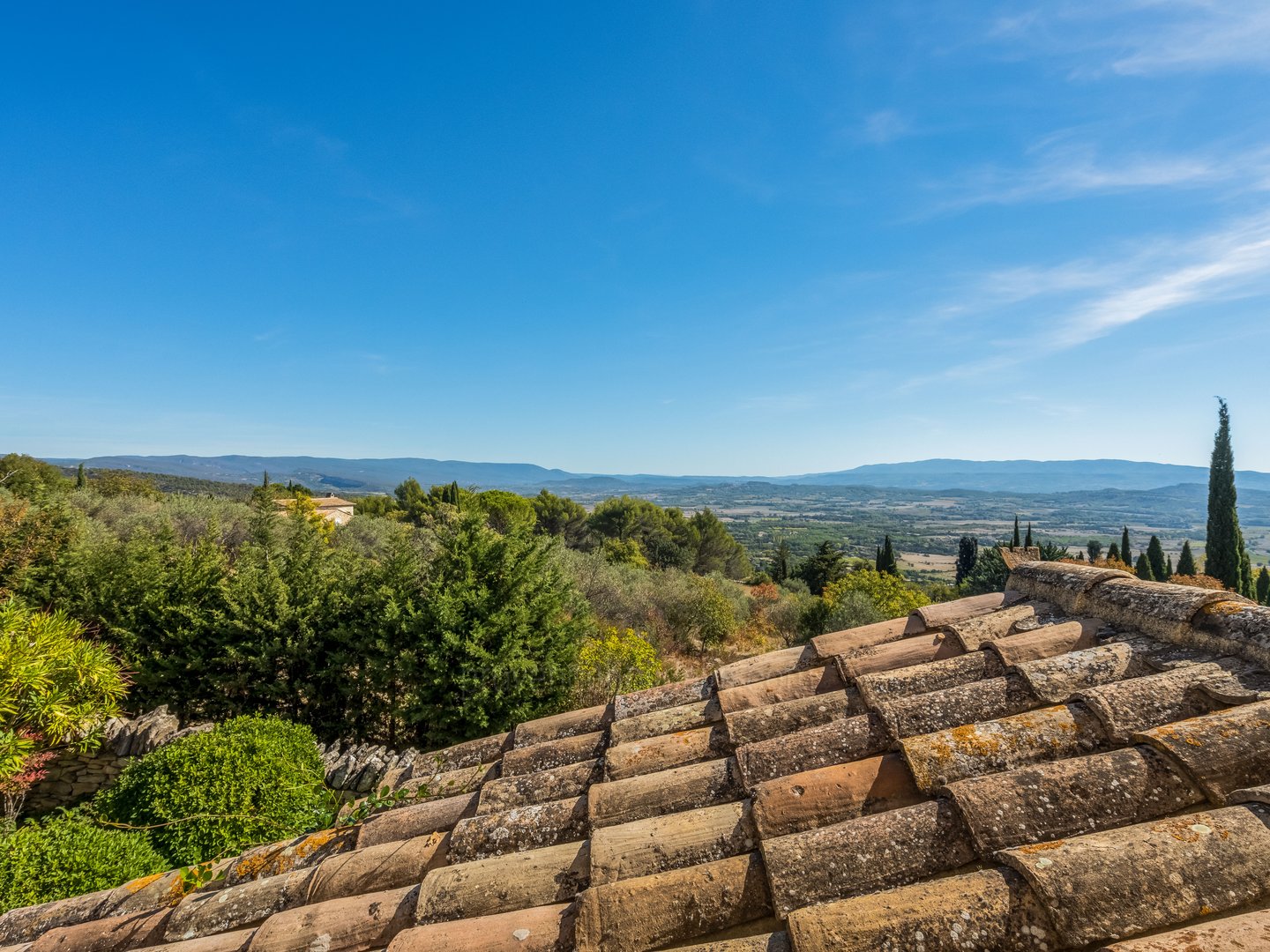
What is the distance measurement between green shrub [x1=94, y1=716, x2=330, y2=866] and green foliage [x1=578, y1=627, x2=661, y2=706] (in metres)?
4.70

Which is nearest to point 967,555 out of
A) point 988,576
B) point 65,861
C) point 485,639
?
point 988,576

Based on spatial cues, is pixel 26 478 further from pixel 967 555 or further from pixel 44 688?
pixel 967 555

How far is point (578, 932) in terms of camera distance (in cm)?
Answer: 183

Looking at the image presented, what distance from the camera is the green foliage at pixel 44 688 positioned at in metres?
5.78

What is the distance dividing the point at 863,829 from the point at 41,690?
Answer: 8647 mm

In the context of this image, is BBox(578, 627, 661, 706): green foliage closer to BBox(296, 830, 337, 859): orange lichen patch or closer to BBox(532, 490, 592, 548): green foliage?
BBox(296, 830, 337, 859): orange lichen patch

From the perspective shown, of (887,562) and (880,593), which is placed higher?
(880,593)

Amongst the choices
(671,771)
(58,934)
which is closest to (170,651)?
(58,934)

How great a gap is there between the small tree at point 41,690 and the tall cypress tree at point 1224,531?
140 ft

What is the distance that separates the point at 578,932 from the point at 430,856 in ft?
3.59

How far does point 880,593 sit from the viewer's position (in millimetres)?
22812

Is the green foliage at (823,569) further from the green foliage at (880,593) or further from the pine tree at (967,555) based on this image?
the pine tree at (967,555)

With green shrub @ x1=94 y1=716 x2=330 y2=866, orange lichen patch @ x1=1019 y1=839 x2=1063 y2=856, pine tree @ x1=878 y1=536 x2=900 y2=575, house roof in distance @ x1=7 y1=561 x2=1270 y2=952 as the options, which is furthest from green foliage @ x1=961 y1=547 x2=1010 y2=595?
orange lichen patch @ x1=1019 y1=839 x2=1063 y2=856

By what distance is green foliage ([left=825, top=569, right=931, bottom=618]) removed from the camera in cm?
2159
